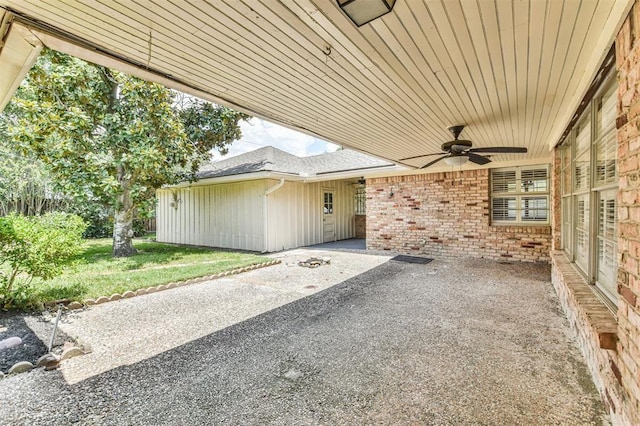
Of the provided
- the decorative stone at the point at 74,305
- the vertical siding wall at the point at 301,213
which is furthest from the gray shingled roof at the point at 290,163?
the decorative stone at the point at 74,305

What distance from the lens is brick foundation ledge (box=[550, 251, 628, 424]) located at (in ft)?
5.62

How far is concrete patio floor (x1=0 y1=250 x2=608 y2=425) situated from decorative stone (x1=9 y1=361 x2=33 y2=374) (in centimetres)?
9

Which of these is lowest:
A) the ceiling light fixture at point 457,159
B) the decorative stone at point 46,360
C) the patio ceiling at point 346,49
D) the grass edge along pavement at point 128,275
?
the decorative stone at point 46,360

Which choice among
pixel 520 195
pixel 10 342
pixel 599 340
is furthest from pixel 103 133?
pixel 520 195

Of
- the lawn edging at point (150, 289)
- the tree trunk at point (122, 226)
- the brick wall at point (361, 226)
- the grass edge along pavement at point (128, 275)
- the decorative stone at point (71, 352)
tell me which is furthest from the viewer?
the brick wall at point (361, 226)

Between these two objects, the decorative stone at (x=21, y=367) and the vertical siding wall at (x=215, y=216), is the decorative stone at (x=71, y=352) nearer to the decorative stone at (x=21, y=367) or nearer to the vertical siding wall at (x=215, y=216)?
the decorative stone at (x=21, y=367)

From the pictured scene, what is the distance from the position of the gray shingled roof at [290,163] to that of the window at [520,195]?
114 inches

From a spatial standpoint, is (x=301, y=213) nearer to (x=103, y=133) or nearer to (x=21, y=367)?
(x=103, y=133)

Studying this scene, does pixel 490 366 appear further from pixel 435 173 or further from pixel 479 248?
pixel 435 173

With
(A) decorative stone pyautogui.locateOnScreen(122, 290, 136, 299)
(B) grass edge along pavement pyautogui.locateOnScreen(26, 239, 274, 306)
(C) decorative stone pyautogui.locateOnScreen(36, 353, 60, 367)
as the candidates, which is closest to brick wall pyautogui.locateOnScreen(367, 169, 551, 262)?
(B) grass edge along pavement pyautogui.locateOnScreen(26, 239, 274, 306)

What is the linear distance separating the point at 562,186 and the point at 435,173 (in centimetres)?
356

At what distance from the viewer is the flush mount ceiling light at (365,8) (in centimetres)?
A: 157

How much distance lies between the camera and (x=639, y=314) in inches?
54.2

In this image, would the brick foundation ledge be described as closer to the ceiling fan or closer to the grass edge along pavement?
the ceiling fan
